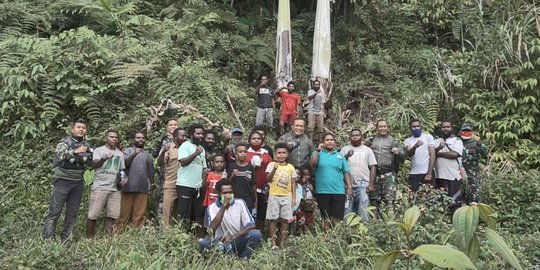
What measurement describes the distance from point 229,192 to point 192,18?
710 centimetres

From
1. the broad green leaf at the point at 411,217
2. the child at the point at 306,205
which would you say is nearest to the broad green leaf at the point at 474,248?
the broad green leaf at the point at 411,217

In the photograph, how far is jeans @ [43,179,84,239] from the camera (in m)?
5.55

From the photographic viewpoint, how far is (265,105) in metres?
9.05

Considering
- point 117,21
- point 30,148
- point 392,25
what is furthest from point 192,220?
point 392,25

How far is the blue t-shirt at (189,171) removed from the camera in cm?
597

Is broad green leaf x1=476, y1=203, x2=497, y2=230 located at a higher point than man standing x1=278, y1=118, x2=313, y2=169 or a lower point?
higher

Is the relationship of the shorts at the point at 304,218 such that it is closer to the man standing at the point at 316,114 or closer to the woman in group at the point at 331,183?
the woman in group at the point at 331,183

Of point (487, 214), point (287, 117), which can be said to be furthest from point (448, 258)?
point (287, 117)

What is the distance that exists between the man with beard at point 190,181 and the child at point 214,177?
20 cm

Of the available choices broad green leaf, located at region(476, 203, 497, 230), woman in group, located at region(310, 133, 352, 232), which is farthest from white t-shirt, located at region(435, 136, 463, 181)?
broad green leaf, located at region(476, 203, 497, 230)

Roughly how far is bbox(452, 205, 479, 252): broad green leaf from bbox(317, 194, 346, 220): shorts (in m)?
4.72

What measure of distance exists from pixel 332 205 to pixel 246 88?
509 cm

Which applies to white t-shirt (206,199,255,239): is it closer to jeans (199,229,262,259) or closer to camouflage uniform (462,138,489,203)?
jeans (199,229,262,259)

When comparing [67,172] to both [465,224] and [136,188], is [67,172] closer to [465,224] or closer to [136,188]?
[136,188]
